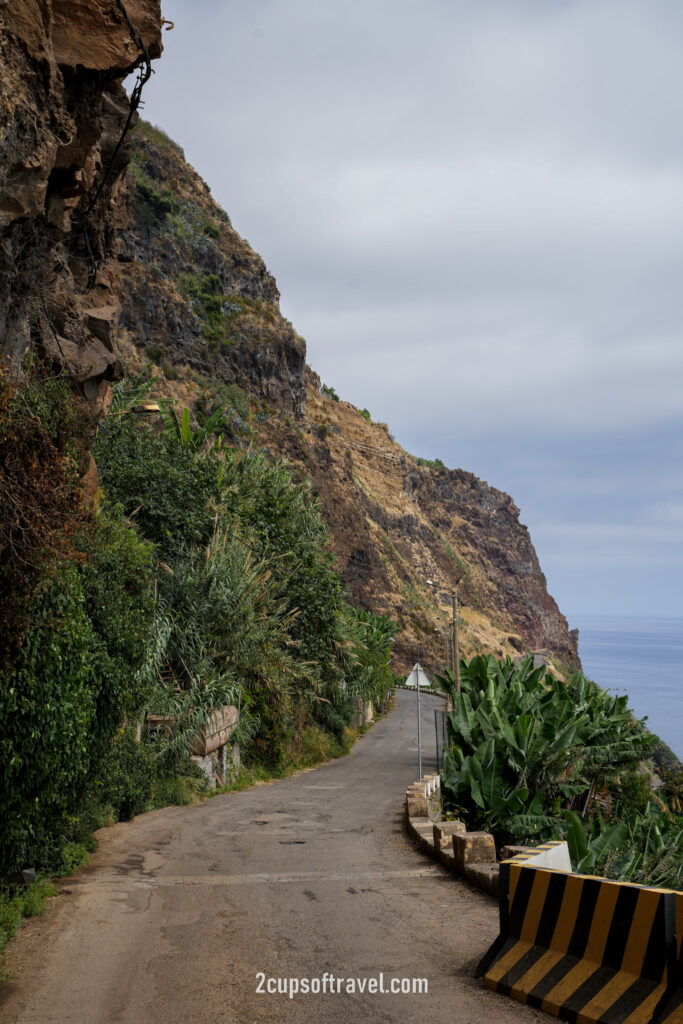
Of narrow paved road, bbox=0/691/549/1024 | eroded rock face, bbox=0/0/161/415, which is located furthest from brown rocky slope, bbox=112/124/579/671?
narrow paved road, bbox=0/691/549/1024

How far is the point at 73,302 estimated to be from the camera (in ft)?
41.8

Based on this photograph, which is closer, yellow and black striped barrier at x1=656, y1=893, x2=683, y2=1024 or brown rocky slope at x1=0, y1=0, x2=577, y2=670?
yellow and black striped barrier at x1=656, y1=893, x2=683, y2=1024

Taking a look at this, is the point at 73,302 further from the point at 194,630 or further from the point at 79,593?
the point at 194,630

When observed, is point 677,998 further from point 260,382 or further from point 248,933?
point 260,382

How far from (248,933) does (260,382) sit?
2229 inches

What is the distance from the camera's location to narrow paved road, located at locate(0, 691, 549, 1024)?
5.45 meters

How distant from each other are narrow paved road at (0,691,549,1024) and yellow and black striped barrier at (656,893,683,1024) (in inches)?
36.9

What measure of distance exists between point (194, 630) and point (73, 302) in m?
9.56

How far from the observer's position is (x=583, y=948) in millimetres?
4926

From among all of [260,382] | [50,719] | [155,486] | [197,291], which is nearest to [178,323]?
[197,291]

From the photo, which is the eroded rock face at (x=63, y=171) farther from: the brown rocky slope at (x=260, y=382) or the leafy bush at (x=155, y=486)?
the brown rocky slope at (x=260, y=382)

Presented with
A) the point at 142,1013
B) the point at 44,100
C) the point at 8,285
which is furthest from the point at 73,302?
the point at 142,1013

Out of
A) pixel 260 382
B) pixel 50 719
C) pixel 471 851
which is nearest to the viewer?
pixel 50 719

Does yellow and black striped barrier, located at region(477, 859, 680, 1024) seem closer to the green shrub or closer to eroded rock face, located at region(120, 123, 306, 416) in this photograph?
the green shrub
